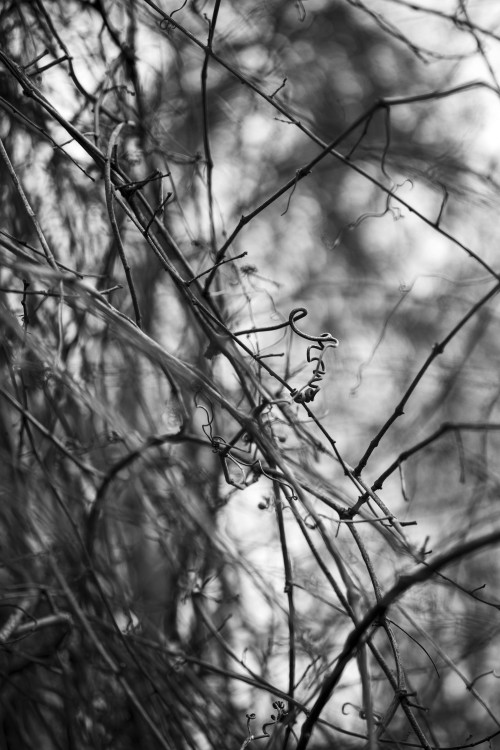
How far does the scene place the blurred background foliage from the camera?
84 centimetres

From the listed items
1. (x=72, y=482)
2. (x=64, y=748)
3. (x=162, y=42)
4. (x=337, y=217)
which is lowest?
(x=64, y=748)

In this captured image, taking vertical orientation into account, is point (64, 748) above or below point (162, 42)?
below

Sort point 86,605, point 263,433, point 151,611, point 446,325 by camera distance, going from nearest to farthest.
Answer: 1. point 263,433
2. point 86,605
3. point 151,611
4. point 446,325

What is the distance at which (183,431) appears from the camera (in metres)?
0.84

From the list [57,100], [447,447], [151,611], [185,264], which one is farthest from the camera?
[447,447]

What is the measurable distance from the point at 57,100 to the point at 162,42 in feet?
0.94

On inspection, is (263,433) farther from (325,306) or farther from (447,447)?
(325,306)

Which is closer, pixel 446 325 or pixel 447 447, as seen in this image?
pixel 447 447

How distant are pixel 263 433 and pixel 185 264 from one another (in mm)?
242

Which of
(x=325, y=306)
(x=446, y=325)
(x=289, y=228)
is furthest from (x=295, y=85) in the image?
(x=446, y=325)

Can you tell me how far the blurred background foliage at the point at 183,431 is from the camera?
0.84m

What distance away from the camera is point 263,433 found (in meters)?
0.72

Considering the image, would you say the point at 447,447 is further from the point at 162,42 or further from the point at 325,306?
the point at 325,306

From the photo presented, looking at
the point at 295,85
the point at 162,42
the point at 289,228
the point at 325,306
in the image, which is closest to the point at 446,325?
the point at 325,306
